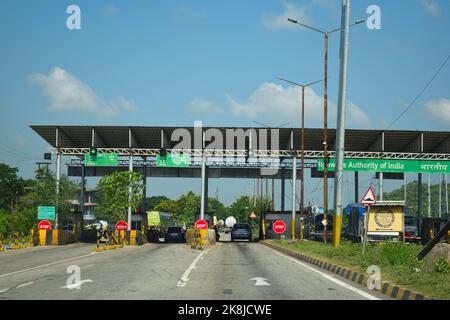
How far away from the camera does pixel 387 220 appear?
130 ft

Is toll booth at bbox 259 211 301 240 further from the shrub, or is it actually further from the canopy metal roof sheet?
the shrub

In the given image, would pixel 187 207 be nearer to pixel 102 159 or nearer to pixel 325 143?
pixel 102 159

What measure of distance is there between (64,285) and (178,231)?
43571 mm

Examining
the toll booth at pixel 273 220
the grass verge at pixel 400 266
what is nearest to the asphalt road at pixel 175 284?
the grass verge at pixel 400 266

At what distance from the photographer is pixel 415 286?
1341 cm

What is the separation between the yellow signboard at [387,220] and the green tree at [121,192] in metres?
19.5

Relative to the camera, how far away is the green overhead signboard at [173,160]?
5205cm

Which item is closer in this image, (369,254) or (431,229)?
(369,254)

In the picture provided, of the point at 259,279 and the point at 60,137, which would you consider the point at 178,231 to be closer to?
the point at 60,137

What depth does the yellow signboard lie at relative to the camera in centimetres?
3953

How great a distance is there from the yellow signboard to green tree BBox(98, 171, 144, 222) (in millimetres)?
19536
